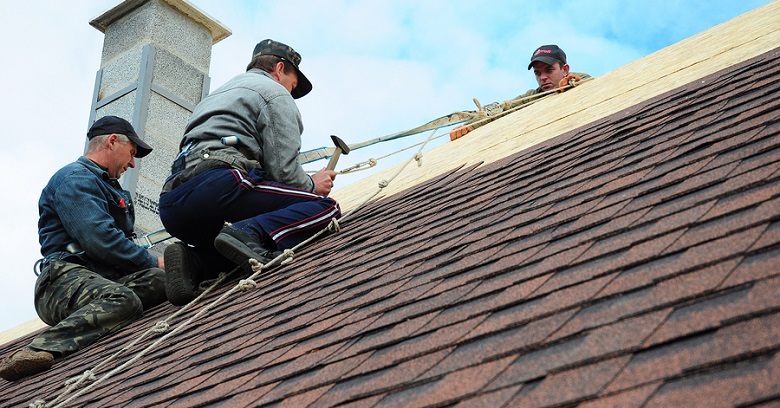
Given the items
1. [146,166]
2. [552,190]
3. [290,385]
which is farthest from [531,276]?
[146,166]

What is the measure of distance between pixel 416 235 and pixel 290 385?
131cm

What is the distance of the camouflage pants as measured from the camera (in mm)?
4496

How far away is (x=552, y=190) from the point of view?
3.38 meters

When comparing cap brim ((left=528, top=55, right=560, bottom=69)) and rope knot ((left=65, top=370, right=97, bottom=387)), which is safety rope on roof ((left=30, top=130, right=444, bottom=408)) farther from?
cap brim ((left=528, top=55, right=560, bottom=69))

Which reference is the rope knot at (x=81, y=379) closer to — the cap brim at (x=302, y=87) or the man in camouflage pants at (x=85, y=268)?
the man in camouflage pants at (x=85, y=268)

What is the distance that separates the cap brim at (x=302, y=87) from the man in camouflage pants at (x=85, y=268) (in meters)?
1.28

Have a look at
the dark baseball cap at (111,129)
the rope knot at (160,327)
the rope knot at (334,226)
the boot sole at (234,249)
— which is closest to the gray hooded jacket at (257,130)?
the rope knot at (334,226)

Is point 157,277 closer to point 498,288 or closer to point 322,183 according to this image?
point 322,183

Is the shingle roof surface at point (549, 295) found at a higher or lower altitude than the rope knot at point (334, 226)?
lower

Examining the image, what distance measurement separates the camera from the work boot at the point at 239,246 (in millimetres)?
4160

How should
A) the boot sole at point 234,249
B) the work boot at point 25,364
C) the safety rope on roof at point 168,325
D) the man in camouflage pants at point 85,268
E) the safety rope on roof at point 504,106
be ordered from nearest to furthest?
the safety rope on roof at point 168,325, the boot sole at point 234,249, the work boot at point 25,364, the man in camouflage pants at point 85,268, the safety rope on roof at point 504,106

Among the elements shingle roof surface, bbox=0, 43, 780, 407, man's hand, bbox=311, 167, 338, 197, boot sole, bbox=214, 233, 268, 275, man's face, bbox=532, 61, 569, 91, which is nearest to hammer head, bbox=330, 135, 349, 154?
man's hand, bbox=311, 167, 338, 197

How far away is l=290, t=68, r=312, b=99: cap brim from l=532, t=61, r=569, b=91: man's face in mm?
2883

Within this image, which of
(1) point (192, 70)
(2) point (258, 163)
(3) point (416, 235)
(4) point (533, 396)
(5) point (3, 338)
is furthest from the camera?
(1) point (192, 70)
